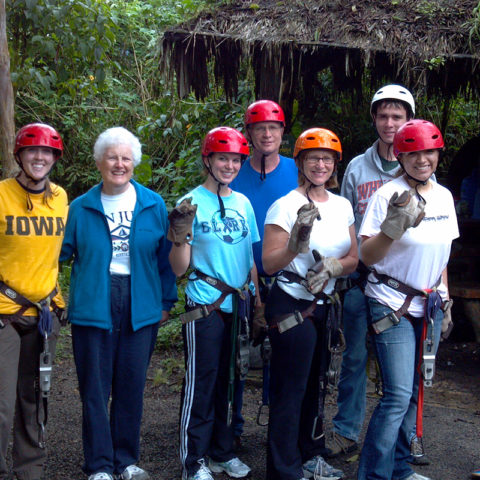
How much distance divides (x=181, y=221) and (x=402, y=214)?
1.19m

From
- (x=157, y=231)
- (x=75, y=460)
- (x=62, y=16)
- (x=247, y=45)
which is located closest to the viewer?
(x=157, y=231)

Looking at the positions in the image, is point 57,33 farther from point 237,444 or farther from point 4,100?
point 237,444

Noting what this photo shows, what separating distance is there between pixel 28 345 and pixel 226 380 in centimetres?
124

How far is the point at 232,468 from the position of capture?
14.4 ft

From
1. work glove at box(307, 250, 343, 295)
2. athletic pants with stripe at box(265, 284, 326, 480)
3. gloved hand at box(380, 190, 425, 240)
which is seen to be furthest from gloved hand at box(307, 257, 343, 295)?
gloved hand at box(380, 190, 425, 240)

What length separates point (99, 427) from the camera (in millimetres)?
4020

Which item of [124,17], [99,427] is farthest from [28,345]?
[124,17]

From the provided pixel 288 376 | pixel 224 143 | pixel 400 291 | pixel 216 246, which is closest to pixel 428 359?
pixel 400 291

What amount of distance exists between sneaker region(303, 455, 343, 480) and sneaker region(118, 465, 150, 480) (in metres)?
1.03

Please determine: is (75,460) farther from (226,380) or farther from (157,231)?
(157,231)

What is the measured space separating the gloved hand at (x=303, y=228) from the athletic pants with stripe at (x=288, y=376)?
0.47 meters

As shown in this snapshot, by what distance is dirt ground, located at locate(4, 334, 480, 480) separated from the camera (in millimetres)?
4625

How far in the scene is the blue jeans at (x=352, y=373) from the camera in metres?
4.71

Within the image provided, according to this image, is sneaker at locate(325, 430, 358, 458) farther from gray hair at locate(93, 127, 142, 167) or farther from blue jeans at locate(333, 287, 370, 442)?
gray hair at locate(93, 127, 142, 167)
